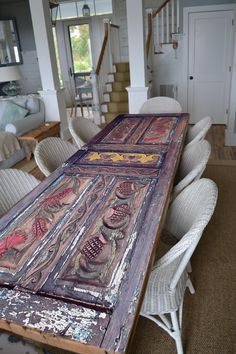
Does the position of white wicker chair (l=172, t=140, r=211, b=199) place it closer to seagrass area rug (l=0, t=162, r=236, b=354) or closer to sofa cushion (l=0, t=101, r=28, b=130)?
seagrass area rug (l=0, t=162, r=236, b=354)

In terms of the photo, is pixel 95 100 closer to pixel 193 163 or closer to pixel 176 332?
pixel 193 163

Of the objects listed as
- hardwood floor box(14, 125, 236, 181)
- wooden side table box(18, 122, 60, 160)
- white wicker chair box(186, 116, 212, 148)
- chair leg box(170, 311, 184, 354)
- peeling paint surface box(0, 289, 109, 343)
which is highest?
white wicker chair box(186, 116, 212, 148)

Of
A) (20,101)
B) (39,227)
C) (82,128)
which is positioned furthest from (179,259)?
(20,101)

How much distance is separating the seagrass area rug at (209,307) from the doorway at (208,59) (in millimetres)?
3526

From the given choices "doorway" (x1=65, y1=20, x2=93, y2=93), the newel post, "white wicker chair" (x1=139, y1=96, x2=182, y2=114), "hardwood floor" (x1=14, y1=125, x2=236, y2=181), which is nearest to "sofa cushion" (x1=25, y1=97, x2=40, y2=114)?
"hardwood floor" (x1=14, y1=125, x2=236, y2=181)

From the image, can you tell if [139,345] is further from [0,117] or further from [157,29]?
[157,29]

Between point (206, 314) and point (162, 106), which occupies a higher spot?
point (162, 106)

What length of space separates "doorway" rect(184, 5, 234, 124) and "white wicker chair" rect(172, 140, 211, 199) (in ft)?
12.1

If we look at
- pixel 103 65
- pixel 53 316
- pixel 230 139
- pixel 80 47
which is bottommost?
pixel 230 139

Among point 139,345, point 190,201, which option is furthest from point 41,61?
point 139,345

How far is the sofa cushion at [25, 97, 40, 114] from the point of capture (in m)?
4.71

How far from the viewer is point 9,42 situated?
7.50 m

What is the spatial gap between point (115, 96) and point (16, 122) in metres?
2.33

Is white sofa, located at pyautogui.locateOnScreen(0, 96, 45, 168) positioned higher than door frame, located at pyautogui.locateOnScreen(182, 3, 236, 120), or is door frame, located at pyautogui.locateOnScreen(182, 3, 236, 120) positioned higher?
door frame, located at pyautogui.locateOnScreen(182, 3, 236, 120)
